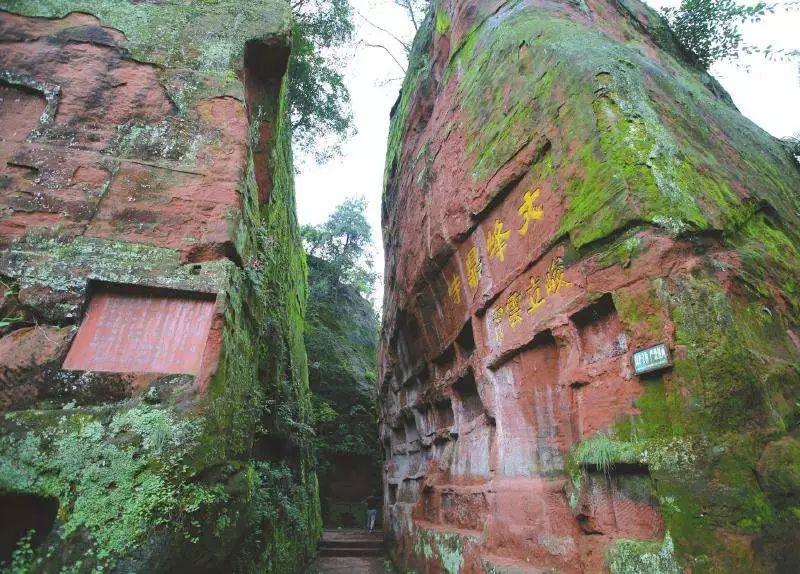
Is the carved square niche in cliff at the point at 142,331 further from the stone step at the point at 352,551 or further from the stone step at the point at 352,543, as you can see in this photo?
the stone step at the point at 352,543

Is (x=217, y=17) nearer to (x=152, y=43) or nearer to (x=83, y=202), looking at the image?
(x=152, y=43)

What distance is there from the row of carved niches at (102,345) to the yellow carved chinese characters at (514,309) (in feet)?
8.75

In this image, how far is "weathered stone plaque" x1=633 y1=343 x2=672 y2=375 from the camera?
2.45m

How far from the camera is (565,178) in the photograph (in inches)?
137

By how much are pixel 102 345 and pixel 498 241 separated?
138 inches

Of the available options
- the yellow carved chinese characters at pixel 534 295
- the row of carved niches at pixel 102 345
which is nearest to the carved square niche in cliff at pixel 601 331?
the yellow carved chinese characters at pixel 534 295

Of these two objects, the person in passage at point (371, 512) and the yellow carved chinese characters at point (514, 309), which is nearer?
the yellow carved chinese characters at point (514, 309)

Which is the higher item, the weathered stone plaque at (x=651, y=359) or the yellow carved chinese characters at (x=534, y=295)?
the yellow carved chinese characters at (x=534, y=295)

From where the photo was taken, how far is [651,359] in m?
→ 2.53

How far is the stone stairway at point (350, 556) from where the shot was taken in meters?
7.54

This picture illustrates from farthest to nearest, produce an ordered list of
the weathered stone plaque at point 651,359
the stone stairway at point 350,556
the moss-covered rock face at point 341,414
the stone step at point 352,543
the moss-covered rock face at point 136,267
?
the moss-covered rock face at point 341,414 → the stone step at point 352,543 → the stone stairway at point 350,556 → the weathered stone plaque at point 651,359 → the moss-covered rock face at point 136,267

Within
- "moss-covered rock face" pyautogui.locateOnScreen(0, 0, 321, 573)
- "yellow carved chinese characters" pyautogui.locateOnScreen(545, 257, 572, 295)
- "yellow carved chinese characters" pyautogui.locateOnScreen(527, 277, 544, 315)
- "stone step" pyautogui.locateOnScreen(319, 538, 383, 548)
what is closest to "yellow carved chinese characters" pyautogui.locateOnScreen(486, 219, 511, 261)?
"yellow carved chinese characters" pyautogui.locateOnScreen(527, 277, 544, 315)

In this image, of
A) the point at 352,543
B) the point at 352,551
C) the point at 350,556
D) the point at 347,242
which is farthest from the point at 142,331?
the point at 347,242

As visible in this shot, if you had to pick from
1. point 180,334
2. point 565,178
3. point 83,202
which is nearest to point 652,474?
point 565,178
